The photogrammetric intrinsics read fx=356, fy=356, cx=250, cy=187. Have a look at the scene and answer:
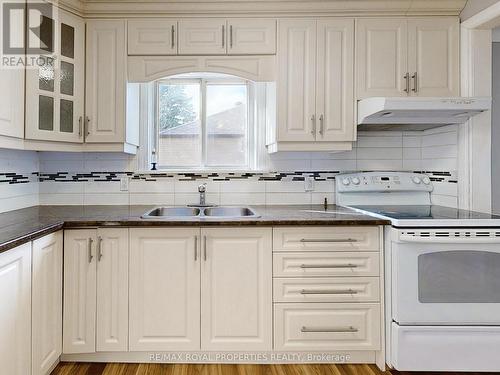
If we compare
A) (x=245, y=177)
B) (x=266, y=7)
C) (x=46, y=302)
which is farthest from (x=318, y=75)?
(x=46, y=302)

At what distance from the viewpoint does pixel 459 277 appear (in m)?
1.93

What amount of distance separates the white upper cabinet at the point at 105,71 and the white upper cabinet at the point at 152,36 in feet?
0.19

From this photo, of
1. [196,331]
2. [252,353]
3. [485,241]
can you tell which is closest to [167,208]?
[196,331]

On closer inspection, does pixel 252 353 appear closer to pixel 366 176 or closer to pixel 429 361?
Result: pixel 429 361

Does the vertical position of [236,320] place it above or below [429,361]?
above

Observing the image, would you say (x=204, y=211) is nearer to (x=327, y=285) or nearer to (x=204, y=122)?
(x=204, y=122)

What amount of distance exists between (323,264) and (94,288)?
1307 millimetres

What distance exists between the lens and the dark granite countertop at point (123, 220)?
1.77m

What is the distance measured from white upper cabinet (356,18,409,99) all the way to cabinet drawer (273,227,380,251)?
96 cm

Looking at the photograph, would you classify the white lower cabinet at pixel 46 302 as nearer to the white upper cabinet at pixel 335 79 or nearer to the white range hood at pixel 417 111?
the white upper cabinet at pixel 335 79

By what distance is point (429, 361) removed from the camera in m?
1.94

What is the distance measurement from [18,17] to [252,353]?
7.62 ft

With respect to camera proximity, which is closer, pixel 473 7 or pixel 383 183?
pixel 473 7

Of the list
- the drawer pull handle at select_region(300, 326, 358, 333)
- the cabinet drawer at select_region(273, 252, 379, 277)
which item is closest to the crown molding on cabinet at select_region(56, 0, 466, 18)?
the cabinet drawer at select_region(273, 252, 379, 277)
